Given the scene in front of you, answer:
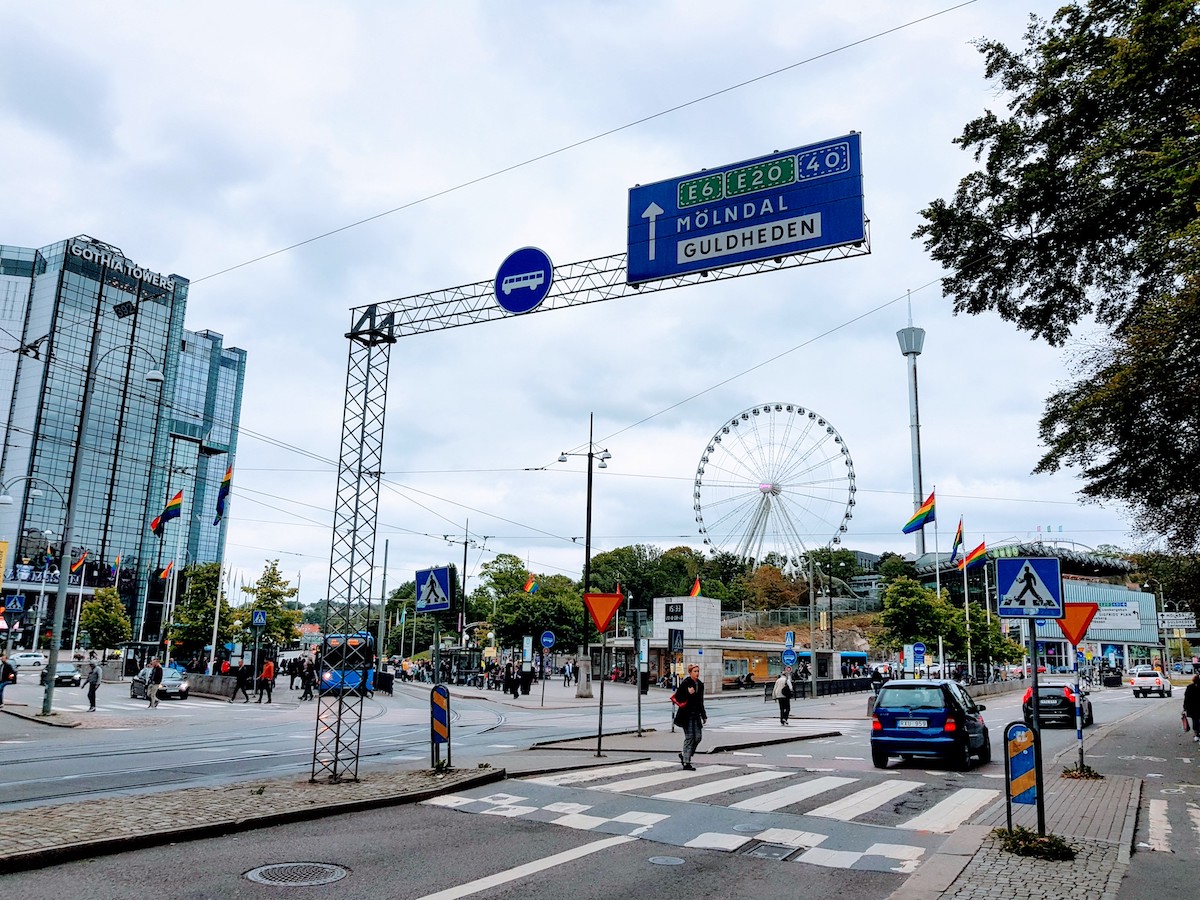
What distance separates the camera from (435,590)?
1221cm

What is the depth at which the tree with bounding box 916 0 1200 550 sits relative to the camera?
11.5 m

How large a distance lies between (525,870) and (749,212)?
8.70m

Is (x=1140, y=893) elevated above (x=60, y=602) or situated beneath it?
situated beneath

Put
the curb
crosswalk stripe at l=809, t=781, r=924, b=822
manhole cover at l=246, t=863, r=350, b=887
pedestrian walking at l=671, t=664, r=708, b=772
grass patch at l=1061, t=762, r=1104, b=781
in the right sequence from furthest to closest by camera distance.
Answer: pedestrian walking at l=671, t=664, r=708, b=772
grass patch at l=1061, t=762, r=1104, b=781
crosswalk stripe at l=809, t=781, r=924, b=822
the curb
manhole cover at l=246, t=863, r=350, b=887

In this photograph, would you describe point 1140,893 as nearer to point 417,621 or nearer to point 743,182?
point 743,182

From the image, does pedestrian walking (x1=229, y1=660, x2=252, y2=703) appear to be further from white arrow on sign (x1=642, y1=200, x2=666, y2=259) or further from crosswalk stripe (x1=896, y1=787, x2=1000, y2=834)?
crosswalk stripe (x1=896, y1=787, x2=1000, y2=834)

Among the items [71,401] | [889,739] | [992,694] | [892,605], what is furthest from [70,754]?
[71,401]

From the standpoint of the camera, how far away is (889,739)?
603 inches

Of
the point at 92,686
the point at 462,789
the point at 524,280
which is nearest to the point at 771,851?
the point at 462,789

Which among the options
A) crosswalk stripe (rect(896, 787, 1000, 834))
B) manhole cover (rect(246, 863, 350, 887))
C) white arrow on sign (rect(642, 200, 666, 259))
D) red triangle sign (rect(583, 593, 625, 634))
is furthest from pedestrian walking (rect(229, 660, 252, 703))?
manhole cover (rect(246, 863, 350, 887))

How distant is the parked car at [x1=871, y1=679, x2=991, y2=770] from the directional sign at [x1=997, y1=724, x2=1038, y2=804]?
7.22 m

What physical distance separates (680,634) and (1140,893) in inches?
822

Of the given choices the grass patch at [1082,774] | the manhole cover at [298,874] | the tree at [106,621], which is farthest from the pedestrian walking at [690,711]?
the tree at [106,621]

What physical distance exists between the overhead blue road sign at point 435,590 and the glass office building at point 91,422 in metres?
103
